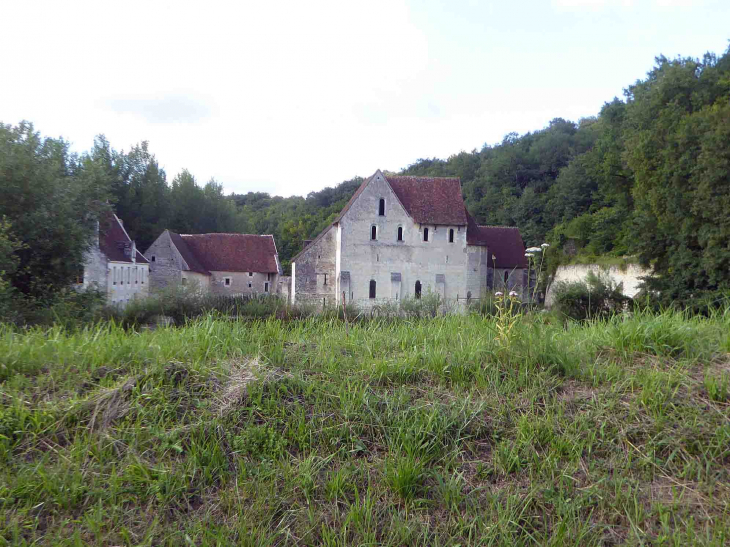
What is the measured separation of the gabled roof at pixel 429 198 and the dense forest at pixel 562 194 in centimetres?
950

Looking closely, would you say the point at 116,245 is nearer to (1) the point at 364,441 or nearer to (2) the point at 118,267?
(2) the point at 118,267

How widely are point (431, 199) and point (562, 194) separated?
2837 centimetres

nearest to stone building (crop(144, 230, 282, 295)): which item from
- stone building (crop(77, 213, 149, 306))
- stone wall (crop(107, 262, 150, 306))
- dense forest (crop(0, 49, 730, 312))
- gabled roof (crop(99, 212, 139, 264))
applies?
stone wall (crop(107, 262, 150, 306))

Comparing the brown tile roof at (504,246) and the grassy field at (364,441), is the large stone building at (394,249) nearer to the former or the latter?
the brown tile roof at (504,246)

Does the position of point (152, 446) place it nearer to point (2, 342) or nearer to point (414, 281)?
point (2, 342)

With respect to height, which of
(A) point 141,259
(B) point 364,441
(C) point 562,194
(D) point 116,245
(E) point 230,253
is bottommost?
(B) point 364,441

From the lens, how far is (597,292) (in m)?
20.2

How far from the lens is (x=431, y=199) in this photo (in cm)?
4350

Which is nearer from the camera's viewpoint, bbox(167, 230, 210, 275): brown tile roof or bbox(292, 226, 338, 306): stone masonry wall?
bbox(292, 226, 338, 306): stone masonry wall

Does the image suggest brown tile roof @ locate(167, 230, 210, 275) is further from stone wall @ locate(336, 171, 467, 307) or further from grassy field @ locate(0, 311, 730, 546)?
grassy field @ locate(0, 311, 730, 546)

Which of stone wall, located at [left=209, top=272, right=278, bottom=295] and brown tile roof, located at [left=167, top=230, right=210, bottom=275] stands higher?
brown tile roof, located at [left=167, top=230, right=210, bottom=275]

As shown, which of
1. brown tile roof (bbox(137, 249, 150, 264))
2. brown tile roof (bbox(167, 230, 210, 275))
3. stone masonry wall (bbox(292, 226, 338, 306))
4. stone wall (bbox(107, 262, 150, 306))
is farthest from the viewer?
brown tile roof (bbox(167, 230, 210, 275))

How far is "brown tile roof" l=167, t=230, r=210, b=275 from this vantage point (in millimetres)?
50594

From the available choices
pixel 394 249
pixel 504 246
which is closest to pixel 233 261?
pixel 394 249
